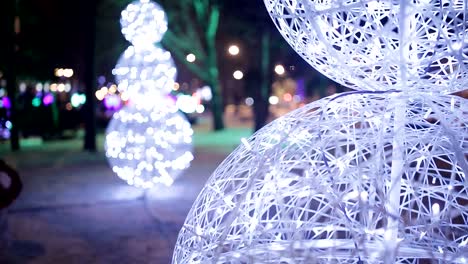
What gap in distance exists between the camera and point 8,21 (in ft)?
50.7

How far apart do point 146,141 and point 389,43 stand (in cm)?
619

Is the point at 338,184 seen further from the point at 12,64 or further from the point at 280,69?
the point at 280,69

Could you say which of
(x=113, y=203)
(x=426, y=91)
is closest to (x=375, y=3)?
(x=426, y=91)

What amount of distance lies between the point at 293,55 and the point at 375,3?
1236cm

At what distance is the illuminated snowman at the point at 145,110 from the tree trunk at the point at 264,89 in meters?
7.84

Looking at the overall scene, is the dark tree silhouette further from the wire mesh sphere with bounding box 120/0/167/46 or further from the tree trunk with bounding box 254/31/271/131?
the wire mesh sphere with bounding box 120/0/167/46

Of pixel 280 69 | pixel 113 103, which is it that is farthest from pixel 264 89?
pixel 113 103

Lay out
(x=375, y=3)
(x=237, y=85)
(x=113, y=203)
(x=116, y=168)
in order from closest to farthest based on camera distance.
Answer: (x=375, y=3) → (x=113, y=203) → (x=116, y=168) → (x=237, y=85)

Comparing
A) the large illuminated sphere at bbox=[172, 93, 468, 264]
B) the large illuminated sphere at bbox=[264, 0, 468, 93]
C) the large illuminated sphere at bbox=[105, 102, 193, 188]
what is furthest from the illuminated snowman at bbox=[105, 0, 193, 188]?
the large illuminated sphere at bbox=[264, 0, 468, 93]

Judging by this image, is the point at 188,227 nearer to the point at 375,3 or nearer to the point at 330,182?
the point at 330,182

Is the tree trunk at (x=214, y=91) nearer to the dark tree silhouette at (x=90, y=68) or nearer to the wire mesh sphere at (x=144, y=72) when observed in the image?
the dark tree silhouette at (x=90, y=68)

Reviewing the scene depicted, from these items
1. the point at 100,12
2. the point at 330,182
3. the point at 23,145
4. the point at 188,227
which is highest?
the point at 100,12

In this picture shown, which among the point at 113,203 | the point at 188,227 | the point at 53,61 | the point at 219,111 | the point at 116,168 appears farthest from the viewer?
the point at 219,111

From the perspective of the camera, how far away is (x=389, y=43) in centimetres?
297
